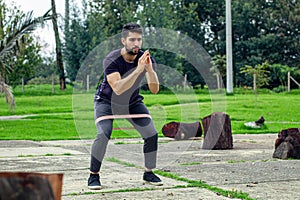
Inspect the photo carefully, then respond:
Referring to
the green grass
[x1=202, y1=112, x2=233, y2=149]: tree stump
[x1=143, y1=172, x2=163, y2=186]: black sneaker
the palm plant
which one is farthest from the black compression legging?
the palm plant

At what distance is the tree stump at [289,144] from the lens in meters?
8.69

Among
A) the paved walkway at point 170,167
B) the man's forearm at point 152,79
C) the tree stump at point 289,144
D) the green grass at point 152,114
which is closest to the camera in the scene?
the paved walkway at point 170,167

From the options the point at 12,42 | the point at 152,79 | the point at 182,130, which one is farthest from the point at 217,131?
the point at 12,42

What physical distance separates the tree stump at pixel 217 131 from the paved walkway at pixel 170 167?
0.20 meters

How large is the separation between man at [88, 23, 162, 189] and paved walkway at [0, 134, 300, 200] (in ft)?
0.93

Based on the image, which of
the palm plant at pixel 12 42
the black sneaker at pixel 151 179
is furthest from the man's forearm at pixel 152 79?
the palm plant at pixel 12 42

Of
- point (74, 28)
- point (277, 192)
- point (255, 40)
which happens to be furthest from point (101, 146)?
point (255, 40)

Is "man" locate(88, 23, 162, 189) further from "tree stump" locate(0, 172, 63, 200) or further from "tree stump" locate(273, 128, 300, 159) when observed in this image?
"tree stump" locate(0, 172, 63, 200)

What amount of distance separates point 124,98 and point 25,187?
4114mm

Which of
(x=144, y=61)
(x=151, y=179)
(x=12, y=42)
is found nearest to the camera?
(x=144, y=61)

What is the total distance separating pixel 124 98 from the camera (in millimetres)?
6523

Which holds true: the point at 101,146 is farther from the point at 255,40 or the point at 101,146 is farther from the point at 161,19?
the point at 255,40

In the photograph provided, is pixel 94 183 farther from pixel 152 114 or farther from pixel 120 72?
pixel 152 114

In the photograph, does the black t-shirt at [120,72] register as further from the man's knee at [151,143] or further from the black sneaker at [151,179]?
the black sneaker at [151,179]
